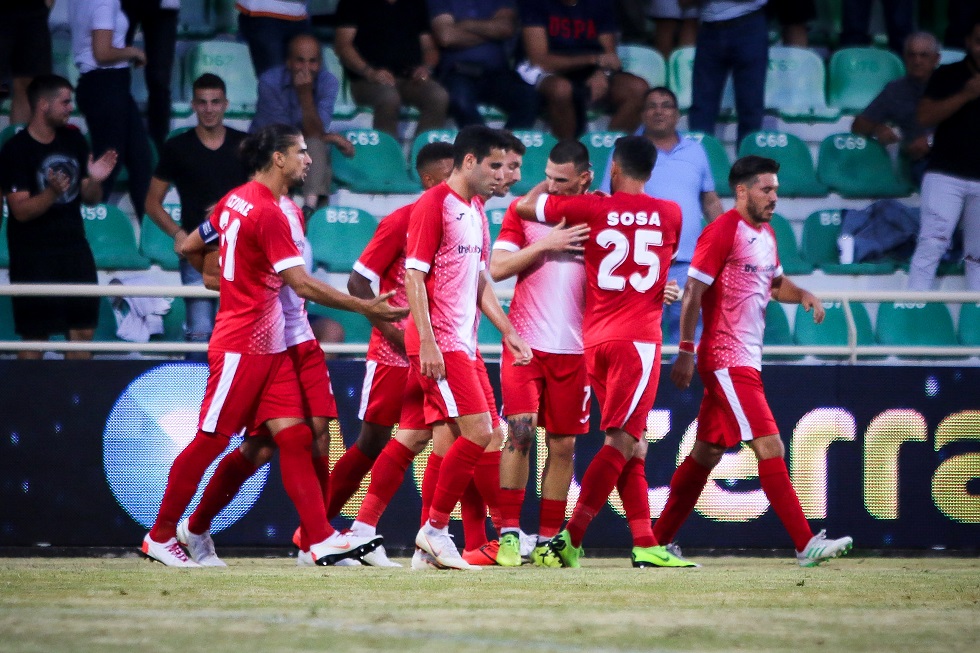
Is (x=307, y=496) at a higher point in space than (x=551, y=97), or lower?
lower

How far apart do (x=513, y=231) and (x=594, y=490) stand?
144cm

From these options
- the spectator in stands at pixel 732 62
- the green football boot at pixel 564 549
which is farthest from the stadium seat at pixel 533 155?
the green football boot at pixel 564 549

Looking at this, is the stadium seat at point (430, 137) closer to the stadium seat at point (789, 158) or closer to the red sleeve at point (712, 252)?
the stadium seat at point (789, 158)

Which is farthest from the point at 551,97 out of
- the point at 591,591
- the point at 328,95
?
the point at 591,591

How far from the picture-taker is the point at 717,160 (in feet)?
35.5

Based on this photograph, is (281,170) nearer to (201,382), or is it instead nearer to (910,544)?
(201,382)

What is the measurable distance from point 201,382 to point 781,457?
3.40 m

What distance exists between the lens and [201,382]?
7930 mm

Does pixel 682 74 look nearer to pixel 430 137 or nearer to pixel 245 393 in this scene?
pixel 430 137

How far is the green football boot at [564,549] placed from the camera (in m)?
6.42

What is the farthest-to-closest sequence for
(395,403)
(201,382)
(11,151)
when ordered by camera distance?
(11,151) → (201,382) → (395,403)

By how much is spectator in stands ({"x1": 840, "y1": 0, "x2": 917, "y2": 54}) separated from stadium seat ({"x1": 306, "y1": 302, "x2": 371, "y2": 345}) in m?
5.97

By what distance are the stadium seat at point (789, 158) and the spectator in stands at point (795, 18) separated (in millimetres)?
1160

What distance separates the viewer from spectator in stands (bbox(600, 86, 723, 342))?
31.2 feet
